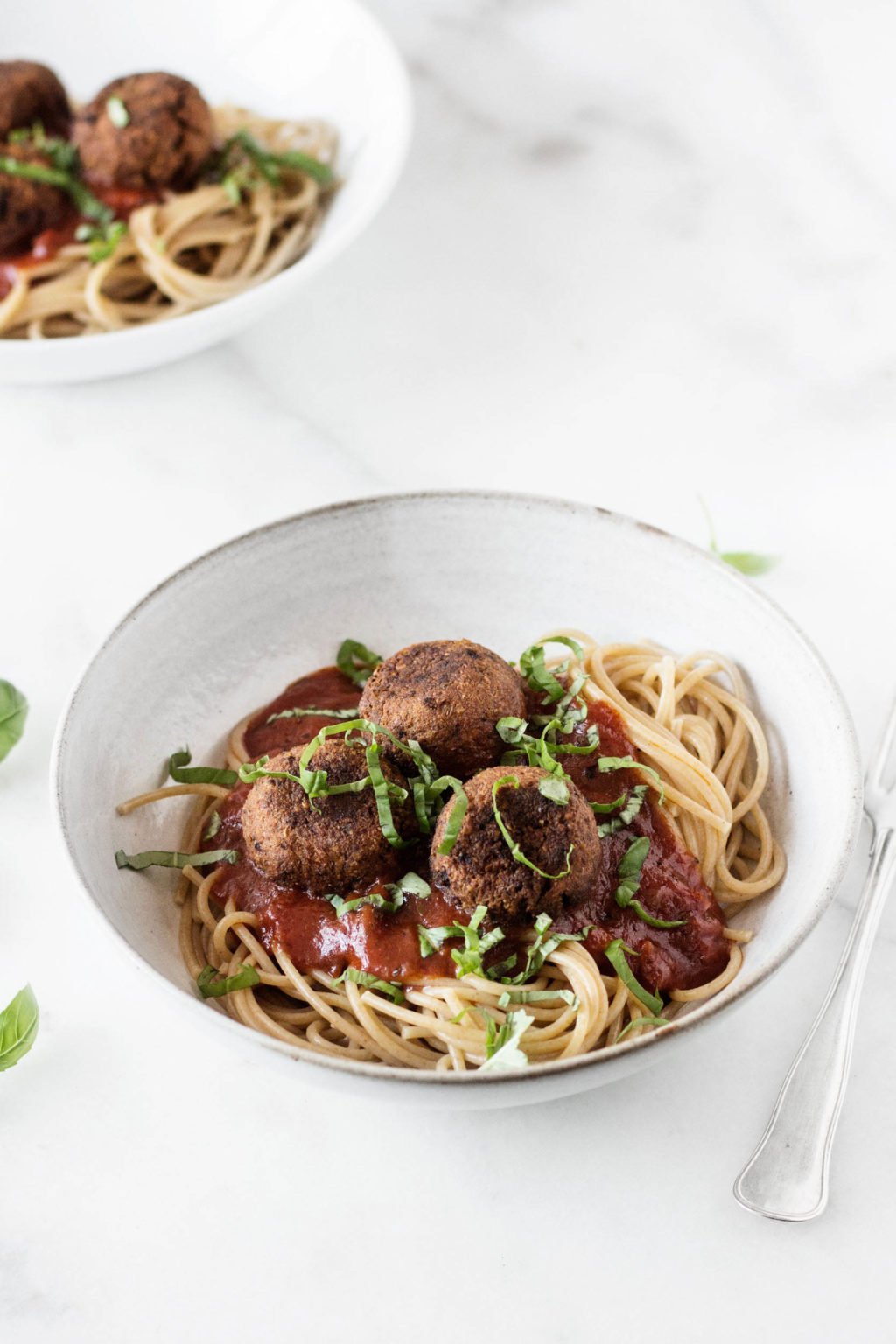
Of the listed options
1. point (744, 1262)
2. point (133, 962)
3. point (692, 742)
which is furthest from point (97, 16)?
point (744, 1262)

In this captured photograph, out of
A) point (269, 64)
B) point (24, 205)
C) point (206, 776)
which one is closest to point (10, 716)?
point (206, 776)

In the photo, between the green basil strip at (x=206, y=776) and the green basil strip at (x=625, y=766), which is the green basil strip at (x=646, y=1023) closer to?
the green basil strip at (x=625, y=766)

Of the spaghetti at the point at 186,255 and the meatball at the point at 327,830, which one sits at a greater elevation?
the spaghetti at the point at 186,255

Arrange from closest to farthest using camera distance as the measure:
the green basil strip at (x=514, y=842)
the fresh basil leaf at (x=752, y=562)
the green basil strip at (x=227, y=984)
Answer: the green basil strip at (x=514, y=842), the green basil strip at (x=227, y=984), the fresh basil leaf at (x=752, y=562)

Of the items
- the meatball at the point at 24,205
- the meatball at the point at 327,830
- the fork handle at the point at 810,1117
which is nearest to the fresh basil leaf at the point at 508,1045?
the meatball at the point at 327,830

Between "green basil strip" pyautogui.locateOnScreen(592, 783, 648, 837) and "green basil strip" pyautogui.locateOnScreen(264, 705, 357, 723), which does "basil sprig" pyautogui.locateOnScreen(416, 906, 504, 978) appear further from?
"green basil strip" pyautogui.locateOnScreen(264, 705, 357, 723)
